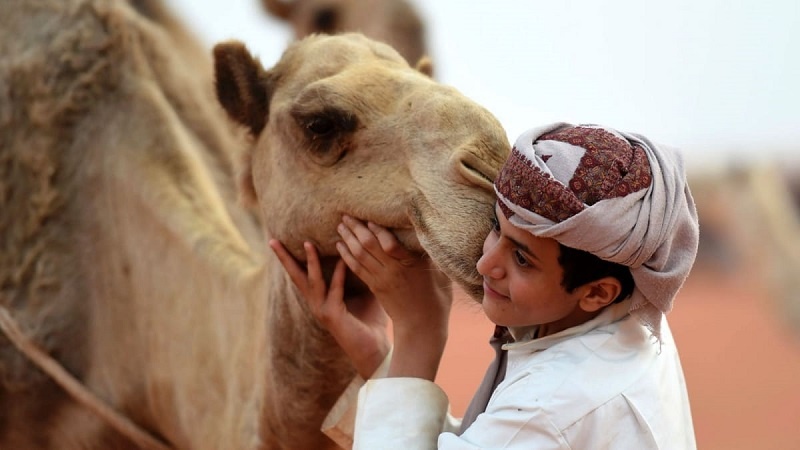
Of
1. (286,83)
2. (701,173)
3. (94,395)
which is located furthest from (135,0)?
(701,173)

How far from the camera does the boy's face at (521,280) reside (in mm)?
1795

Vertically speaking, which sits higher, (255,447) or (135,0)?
(135,0)

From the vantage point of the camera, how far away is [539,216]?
1.73 m

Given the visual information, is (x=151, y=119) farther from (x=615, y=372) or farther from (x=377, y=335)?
(x=615, y=372)

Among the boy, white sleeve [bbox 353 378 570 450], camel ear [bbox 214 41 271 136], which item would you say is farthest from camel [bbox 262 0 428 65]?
the boy

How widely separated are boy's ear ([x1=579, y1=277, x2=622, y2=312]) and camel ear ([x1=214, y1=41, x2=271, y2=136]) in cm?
108

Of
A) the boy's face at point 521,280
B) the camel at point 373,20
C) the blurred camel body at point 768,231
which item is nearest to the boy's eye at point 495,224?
the boy's face at point 521,280

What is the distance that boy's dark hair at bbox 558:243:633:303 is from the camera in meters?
1.78

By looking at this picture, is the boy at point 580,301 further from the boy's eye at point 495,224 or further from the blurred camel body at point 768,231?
the blurred camel body at point 768,231

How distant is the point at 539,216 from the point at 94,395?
2.02 m

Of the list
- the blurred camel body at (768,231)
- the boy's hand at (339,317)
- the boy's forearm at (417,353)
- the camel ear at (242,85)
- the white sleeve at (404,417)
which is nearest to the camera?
the white sleeve at (404,417)

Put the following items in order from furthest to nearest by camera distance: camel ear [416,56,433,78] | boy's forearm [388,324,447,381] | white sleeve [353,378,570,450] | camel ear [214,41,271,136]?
camel ear [416,56,433,78] < camel ear [214,41,271,136] < boy's forearm [388,324,447,381] < white sleeve [353,378,570,450]

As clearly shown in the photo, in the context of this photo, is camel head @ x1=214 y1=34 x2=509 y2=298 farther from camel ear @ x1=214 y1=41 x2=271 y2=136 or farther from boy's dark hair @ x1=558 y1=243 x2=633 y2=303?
boy's dark hair @ x1=558 y1=243 x2=633 y2=303

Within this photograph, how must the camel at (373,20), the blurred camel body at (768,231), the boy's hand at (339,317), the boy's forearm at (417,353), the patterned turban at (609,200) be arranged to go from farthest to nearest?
the blurred camel body at (768,231) < the camel at (373,20) < the boy's hand at (339,317) < the boy's forearm at (417,353) < the patterned turban at (609,200)
